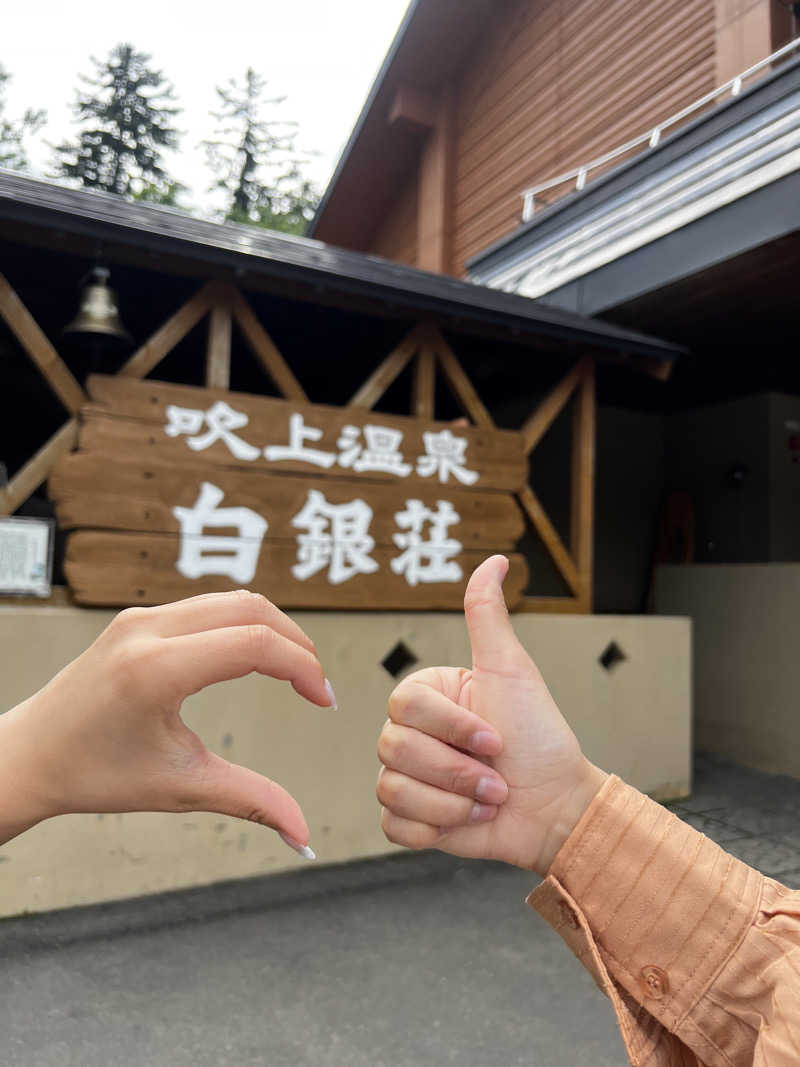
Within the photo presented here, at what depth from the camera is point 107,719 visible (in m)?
0.76

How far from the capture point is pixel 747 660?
270 inches

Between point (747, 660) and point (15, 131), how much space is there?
2158 centimetres

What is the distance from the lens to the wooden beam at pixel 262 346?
433 centimetres

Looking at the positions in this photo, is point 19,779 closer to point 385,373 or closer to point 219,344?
point 219,344

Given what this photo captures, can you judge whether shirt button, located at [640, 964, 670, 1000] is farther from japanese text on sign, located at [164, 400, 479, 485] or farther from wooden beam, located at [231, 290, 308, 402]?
wooden beam, located at [231, 290, 308, 402]

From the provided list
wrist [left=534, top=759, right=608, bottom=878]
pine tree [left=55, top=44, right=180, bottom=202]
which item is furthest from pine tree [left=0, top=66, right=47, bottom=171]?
wrist [left=534, top=759, right=608, bottom=878]

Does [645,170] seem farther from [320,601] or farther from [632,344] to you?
[320,601]

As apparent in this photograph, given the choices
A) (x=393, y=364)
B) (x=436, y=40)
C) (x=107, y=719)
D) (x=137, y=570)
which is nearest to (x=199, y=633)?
(x=107, y=719)

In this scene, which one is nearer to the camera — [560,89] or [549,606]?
[549,606]

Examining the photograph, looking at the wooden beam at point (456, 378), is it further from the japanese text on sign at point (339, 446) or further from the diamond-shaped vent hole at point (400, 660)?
the diamond-shaped vent hole at point (400, 660)

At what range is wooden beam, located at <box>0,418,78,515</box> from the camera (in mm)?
3762

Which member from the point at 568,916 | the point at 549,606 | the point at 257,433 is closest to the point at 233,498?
the point at 257,433

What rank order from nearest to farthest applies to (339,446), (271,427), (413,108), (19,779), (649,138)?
(19,779) < (271,427) < (339,446) < (649,138) < (413,108)

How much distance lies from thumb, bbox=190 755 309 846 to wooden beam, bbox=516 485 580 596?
4.43 m
